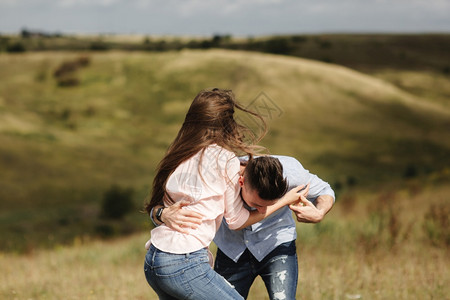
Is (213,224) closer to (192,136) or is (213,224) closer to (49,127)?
(192,136)

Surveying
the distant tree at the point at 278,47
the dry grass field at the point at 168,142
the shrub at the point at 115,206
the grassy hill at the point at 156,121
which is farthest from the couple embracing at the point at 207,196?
the distant tree at the point at 278,47

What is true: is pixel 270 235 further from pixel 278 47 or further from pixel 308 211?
pixel 278 47

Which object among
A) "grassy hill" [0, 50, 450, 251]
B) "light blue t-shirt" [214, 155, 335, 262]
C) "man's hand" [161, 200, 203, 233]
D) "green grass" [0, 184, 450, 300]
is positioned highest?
"man's hand" [161, 200, 203, 233]

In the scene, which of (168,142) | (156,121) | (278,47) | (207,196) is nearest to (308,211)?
(207,196)

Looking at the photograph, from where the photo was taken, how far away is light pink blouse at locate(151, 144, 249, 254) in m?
2.96

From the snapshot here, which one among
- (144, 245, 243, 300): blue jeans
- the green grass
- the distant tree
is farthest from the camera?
the distant tree

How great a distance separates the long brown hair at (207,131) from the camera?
122 inches

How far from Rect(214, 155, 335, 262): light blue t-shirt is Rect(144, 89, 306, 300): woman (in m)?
0.35

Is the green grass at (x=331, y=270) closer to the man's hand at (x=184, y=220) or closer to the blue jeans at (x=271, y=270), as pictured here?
the blue jeans at (x=271, y=270)

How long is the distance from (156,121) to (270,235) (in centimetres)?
4692

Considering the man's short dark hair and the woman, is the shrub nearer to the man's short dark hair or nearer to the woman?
the woman

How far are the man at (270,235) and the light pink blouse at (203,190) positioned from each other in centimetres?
8

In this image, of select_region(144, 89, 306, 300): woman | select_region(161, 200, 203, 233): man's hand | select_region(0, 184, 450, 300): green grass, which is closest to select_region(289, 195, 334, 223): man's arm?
select_region(144, 89, 306, 300): woman

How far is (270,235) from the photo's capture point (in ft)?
12.0
